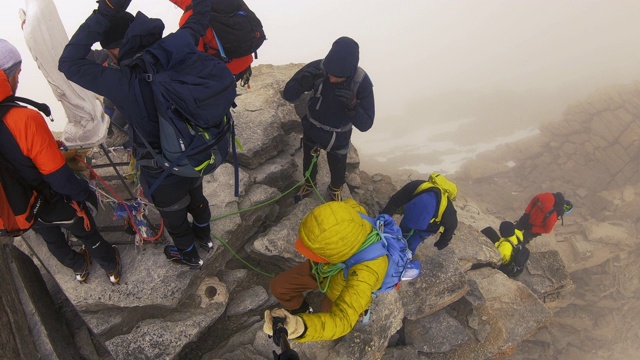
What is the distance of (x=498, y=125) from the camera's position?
43031mm

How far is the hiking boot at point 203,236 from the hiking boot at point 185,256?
0.22 meters

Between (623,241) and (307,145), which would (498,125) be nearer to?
(623,241)

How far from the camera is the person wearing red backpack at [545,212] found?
9.79m

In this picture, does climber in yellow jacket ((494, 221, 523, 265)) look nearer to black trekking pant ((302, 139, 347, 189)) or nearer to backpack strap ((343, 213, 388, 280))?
black trekking pant ((302, 139, 347, 189))

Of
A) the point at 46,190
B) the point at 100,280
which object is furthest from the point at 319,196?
the point at 46,190

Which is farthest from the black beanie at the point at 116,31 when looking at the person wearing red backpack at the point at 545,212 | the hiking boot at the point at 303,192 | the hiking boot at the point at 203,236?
the person wearing red backpack at the point at 545,212

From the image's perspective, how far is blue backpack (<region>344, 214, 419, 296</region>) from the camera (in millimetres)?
3660

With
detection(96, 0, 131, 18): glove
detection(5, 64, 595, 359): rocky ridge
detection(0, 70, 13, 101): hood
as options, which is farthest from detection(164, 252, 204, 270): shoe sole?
detection(96, 0, 131, 18): glove

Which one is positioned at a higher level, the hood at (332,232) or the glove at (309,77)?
the glove at (309,77)

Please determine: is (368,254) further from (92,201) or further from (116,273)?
(116,273)

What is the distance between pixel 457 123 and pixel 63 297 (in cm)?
4803

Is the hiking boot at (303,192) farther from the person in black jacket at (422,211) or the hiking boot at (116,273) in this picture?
the hiking boot at (116,273)

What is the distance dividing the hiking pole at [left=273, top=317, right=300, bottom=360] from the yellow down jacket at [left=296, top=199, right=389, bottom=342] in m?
0.21

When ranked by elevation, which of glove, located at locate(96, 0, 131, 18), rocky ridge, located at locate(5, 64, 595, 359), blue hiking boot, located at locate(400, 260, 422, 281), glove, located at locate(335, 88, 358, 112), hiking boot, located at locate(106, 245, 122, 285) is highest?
glove, located at locate(96, 0, 131, 18)
